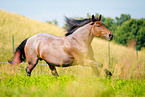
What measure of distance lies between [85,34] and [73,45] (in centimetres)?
54

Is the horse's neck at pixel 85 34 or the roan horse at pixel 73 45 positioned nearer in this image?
the roan horse at pixel 73 45

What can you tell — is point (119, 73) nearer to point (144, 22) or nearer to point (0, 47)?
point (0, 47)

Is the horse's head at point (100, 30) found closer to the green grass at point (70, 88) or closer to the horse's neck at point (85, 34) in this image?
the horse's neck at point (85, 34)

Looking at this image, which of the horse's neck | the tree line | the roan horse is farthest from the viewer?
the tree line

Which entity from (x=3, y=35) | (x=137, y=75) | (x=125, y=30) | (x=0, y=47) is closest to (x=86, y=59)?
(x=137, y=75)

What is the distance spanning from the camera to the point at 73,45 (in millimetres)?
5449

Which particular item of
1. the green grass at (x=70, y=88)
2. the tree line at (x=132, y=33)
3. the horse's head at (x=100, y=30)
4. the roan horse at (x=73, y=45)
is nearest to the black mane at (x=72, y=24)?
the roan horse at (x=73, y=45)

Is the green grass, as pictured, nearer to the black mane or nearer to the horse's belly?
the horse's belly

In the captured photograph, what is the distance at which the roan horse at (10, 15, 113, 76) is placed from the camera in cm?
525

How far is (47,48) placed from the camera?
5746 millimetres

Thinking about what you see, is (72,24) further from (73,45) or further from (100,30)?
(100,30)

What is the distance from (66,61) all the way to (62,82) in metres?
1.12

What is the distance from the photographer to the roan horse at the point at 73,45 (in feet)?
17.2

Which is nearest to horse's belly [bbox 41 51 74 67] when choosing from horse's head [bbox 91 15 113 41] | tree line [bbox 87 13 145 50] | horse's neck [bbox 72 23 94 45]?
horse's neck [bbox 72 23 94 45]
